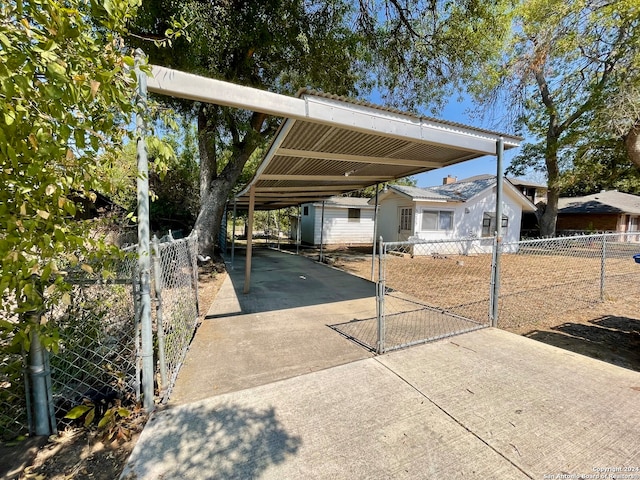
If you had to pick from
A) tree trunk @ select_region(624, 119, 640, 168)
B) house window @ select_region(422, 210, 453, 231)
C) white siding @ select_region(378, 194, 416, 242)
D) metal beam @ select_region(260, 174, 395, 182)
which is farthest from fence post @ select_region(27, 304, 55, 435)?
tree trunk @ select_region(624, 119, 640, 168)

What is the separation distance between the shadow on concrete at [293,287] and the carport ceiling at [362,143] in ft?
8.29

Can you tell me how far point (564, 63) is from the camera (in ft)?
42.2

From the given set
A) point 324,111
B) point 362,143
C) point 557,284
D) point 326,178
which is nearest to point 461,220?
point 557,284

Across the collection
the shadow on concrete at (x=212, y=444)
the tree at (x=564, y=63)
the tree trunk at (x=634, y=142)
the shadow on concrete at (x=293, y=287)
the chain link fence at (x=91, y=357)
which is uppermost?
the tree at (x=564, y=63)

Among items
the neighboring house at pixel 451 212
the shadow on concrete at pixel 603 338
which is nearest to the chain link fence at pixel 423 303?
the shadow on concrete at pixel 603 338

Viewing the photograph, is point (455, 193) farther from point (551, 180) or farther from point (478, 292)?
point (478, 292)

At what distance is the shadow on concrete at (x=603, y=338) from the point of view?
3.74 meters

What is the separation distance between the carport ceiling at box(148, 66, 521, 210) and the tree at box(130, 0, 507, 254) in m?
3.49

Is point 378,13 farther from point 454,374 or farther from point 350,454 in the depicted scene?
point 350,454

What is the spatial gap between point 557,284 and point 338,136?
775 centimetres

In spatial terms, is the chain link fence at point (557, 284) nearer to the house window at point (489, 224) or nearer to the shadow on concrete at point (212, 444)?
the shadow on concrete at point (212, 444)

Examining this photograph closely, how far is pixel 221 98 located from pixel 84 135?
1412mm

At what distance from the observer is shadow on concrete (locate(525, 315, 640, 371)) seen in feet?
12.3

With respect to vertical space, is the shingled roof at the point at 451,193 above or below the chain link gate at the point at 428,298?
above
